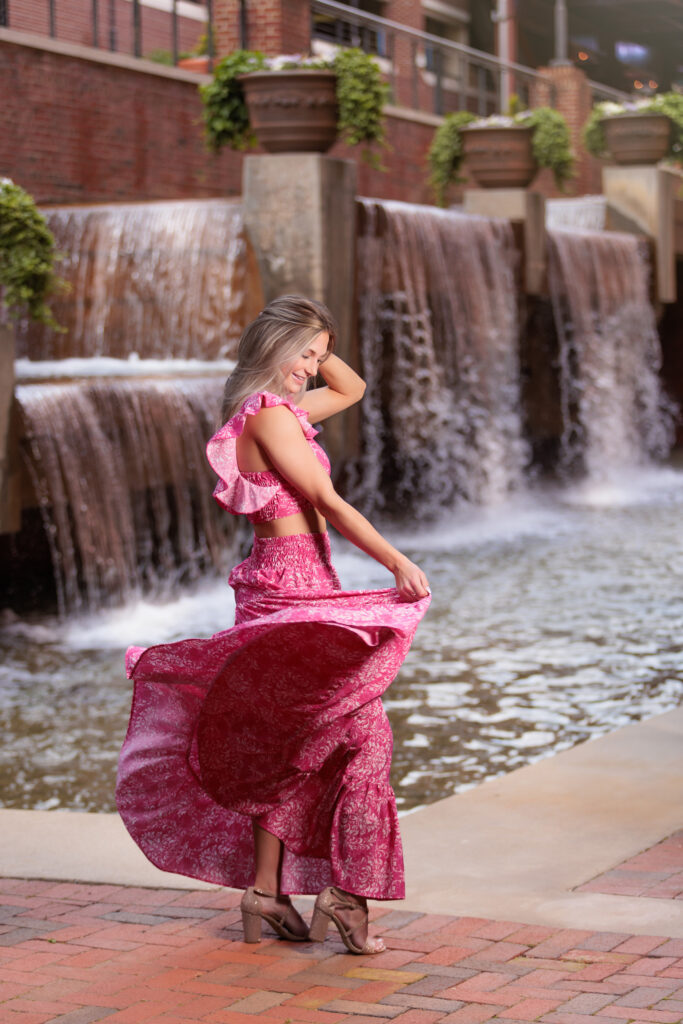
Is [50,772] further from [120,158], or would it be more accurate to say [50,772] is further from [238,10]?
[238,10]

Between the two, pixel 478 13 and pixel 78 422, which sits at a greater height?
pixel 478 13

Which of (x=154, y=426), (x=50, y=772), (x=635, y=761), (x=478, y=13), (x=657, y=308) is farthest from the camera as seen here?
(x=478, y=13)

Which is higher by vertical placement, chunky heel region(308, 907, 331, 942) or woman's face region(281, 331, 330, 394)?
woman's face region(281, 331, 330, 394)

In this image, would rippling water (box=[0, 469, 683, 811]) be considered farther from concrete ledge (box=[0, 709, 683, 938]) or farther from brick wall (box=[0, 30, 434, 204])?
brick wall (box=[0, 30, 434, 204])

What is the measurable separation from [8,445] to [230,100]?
5.74 m

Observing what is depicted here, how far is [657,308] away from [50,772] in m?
16.0

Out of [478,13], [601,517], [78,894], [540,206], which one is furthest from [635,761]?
[478,13]

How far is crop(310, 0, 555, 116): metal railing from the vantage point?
74.0 ft

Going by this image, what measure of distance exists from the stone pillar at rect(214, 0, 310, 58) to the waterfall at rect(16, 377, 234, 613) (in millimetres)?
9172

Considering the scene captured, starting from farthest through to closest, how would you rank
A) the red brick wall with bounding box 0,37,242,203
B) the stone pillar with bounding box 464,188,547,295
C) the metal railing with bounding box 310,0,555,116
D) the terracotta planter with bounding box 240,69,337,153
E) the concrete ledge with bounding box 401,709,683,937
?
the metal railing with bounding box 310,0,555,116 < the stone pillar with bounding box 464,188,547,295 < the red brick wall with bounding box 0,37,242,203 < the terracotta planter with bounding box 240,69,337,153 < the concrete ledge with bounding box 401,709,683,937

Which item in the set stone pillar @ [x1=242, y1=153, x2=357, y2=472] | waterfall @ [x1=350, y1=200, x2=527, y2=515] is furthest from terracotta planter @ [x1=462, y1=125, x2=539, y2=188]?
stone pillar @ [x1=242, y1=153, x2=357, y2=472]

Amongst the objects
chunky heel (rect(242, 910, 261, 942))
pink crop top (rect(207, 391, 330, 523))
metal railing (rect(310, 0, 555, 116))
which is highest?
metal railing (rect(310, 0, 555, 116))

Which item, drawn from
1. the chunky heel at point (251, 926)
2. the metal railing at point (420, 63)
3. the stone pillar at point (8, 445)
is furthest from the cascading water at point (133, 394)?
the metal railing at point (420, 63)

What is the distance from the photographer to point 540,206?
17891 millimetres
